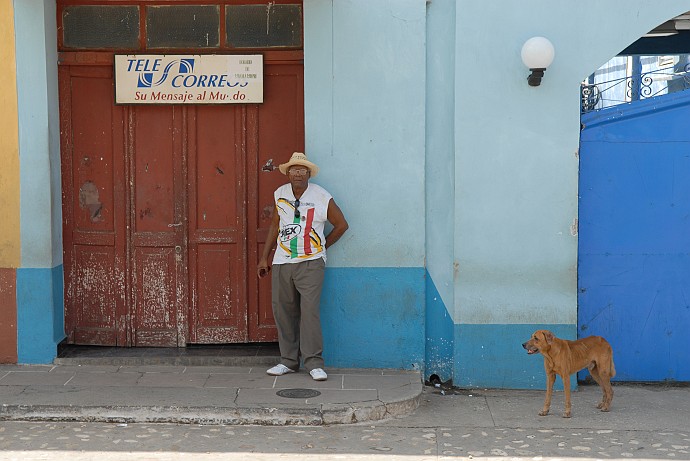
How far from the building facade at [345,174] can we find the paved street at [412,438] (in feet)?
2.85

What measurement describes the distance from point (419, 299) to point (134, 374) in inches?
93.9

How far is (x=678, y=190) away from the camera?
7.27 meters

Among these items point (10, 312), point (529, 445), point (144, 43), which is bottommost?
point (529, 445)

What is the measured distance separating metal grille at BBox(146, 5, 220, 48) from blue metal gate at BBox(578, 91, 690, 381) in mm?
3212

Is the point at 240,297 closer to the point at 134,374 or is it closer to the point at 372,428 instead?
the point at 134,374

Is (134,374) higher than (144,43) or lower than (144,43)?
lower

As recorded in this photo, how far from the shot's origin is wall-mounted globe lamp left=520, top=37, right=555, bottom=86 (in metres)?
6.76

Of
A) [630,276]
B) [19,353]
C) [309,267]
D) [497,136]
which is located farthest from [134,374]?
[630,276]

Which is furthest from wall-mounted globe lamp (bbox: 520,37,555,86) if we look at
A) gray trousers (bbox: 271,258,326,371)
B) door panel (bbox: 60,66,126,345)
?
door panel (bbox: 60,66,126,345)

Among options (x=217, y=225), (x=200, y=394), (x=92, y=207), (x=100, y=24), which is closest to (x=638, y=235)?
(x=217, y=225)

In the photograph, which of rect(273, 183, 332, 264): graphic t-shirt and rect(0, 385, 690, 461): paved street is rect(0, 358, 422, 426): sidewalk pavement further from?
rect(273, 183, 332, 264): graphic t-shirt

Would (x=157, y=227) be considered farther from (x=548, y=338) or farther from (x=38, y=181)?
(x=548, y=338)

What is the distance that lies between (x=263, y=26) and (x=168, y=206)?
1.75m

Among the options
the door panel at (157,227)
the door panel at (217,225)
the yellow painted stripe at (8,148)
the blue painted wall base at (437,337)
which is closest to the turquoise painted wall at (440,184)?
the blue painted wall base at (437,337)
